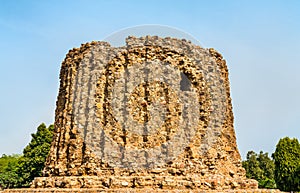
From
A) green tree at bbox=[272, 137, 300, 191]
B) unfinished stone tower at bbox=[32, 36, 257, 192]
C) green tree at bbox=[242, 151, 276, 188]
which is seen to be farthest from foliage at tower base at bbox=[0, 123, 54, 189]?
green tree at bbox=[242, 151, 276, 188]

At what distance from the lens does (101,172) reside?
9.66 m

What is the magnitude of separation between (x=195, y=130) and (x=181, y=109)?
2.46ft

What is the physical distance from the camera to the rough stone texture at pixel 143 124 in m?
9.57

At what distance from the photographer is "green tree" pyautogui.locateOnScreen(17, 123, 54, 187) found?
1019 inches

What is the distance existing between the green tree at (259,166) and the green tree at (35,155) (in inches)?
834

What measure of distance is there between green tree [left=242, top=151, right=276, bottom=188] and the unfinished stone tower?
28422 millimetres

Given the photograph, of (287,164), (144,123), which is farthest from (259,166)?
(144,123)

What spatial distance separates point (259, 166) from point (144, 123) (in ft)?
117

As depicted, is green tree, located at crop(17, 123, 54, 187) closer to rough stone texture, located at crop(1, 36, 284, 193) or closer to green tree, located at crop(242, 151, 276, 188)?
rough stone texture, located at crop(1, 36, 284, 193)

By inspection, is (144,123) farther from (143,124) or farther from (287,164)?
(287,164)

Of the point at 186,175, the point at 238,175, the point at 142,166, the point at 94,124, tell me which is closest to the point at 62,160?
the point at 94,124

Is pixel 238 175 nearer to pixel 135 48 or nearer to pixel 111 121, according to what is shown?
pixel 111 121

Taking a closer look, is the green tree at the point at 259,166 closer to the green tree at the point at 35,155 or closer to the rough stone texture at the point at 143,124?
the green tree at the point at 35,155

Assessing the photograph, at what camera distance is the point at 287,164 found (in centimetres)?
2189
